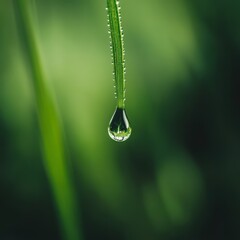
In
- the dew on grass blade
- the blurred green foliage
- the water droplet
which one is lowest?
the blurred green foliage

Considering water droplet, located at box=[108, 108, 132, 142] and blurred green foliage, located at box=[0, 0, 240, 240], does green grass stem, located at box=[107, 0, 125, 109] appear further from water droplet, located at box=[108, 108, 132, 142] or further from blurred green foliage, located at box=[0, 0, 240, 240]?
blurred green foliage, located at box=[0, 0, 240, 240]

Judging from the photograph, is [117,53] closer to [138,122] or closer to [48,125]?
[48,125]

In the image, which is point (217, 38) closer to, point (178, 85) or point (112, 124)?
point (178, 85)

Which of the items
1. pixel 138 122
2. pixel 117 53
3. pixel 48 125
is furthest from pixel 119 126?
pixel 138 122

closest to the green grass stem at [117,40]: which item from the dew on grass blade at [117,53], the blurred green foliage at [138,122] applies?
the dew on grass blade at [117,53]

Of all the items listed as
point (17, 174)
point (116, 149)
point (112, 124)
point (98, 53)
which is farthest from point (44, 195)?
point (112, 124)

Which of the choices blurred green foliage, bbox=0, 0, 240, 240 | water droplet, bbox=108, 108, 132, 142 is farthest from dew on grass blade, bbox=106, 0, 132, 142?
blurred green foliage, bbox=0, 0, 240, 240
